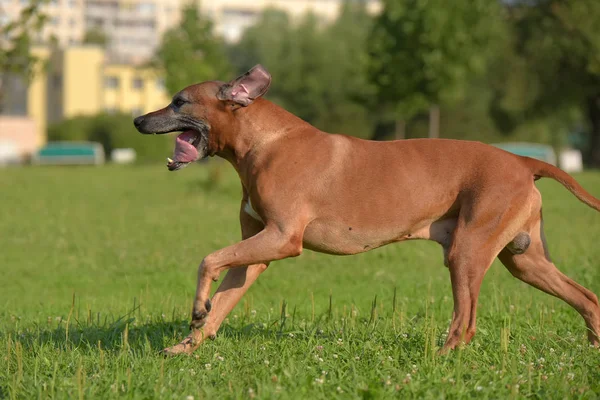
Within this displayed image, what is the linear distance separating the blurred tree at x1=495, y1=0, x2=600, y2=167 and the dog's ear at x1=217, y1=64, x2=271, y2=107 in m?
35.8

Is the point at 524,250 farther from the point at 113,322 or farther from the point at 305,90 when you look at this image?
the point at 305,90

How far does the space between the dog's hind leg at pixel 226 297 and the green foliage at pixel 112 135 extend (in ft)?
166

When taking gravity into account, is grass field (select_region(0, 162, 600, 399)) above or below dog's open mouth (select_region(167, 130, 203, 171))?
below

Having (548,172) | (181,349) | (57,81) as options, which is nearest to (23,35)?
(181,349)

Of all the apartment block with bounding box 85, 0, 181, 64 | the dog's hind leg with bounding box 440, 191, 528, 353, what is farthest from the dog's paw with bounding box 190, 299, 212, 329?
the apartment block with bounding box 85, 0, 181, 64

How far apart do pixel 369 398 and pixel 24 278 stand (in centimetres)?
684

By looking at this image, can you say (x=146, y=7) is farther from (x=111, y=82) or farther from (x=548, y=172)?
(x=548, y=172)

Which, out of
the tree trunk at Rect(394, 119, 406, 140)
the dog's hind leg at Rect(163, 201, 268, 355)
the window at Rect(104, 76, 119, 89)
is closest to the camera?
the dog's hind leg at Rect(163, 201, 268, 355)

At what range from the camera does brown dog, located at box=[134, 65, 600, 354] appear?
21.2 ft

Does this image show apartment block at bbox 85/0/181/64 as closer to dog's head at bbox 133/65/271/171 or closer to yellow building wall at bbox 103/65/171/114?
yellow building wall at bbox 103/65/171/114

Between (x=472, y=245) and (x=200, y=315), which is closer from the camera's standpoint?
(x=200, y=315)

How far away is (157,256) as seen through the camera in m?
12.4

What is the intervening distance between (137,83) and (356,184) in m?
83.1

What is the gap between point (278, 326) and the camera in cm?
746
